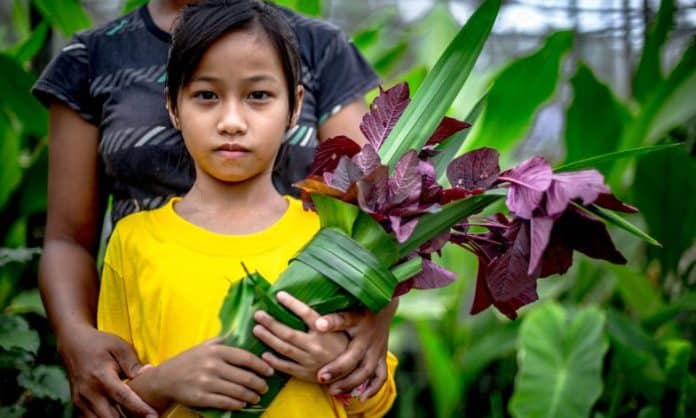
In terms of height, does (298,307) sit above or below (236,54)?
below

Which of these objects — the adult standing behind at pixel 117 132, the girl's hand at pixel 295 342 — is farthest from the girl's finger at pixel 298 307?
the adult standing behind at pixel 117 132

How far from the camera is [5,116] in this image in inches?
111

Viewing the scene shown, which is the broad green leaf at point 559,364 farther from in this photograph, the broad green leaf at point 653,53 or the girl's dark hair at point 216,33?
the girl's dark hair at point 216,33

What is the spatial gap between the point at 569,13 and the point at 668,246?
141cm

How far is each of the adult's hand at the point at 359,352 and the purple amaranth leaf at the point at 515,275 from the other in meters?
0.17

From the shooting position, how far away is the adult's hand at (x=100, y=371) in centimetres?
149

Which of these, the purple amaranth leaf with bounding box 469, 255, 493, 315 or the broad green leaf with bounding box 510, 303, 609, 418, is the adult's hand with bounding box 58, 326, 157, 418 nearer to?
the purple amaranth leaf with bounding box 469, 255, 493, 315

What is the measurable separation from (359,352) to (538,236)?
1.00 feet

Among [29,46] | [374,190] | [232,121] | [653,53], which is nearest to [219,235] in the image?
[232,121]

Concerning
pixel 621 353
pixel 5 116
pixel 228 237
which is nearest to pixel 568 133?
pixel 621 353

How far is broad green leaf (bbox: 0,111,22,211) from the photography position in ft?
9.09

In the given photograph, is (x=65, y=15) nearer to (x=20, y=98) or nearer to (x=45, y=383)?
(x=20, y=98)

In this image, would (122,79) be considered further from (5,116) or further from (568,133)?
(568,133)

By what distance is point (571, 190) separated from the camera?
1258 mm
